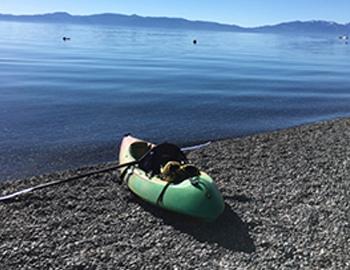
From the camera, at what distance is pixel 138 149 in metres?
14.2

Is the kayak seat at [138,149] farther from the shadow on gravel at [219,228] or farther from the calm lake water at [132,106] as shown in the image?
the calm lake water at [132,106]

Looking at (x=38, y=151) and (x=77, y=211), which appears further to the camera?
(x=38, y=151)

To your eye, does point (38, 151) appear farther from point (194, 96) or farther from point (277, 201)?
point (194, 96)

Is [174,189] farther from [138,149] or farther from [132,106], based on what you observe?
[132,106]

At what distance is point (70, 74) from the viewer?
43.7m

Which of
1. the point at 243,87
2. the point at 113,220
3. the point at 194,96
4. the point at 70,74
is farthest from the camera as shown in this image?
the point at 70,74

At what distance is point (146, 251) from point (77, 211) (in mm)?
2634

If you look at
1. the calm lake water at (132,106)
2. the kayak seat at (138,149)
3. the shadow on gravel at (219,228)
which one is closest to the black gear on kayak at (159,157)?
the shadow on gravel at (219,228)

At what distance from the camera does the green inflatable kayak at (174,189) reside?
10.3 m

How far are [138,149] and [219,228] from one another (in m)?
4.63

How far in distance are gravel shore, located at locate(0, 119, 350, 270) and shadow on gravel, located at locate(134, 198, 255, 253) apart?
20 millimetres

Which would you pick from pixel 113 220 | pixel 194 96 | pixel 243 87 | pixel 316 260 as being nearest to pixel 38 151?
pixel 113 220

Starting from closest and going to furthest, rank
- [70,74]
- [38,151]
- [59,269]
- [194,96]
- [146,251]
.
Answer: [59,269] < [146,251] < [38,151] < [194,96] < [70,74]

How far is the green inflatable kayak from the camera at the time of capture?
10.3 metres
